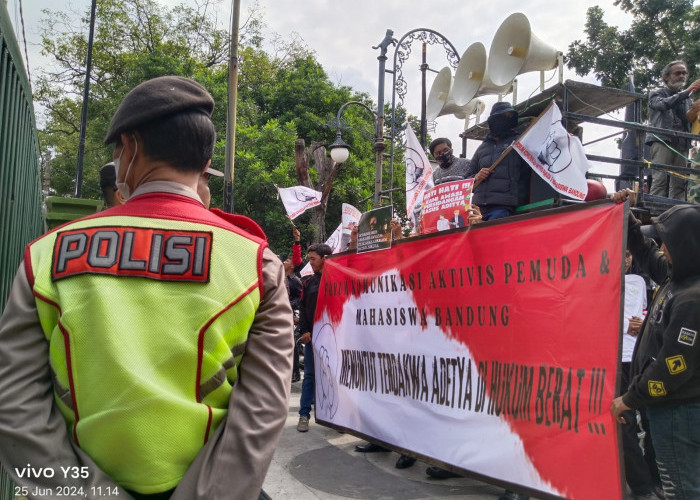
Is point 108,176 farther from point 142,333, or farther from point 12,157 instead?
point 142,333

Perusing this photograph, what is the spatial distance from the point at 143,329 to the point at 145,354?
0.20 ft

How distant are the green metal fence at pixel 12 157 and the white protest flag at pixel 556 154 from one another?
3706 mm

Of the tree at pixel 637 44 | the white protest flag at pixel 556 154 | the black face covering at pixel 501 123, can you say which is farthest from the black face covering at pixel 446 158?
the tree at pixel 637 44

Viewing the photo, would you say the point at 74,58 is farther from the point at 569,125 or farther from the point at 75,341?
the point at 75,341

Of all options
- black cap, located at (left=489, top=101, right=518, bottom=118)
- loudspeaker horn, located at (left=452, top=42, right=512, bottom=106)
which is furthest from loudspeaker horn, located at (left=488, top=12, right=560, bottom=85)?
black cap, located at (left=489, top=101, right=518, bottom=118)

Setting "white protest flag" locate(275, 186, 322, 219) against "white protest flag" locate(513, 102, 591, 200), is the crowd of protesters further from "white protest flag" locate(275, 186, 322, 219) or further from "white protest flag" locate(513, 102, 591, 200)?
"white protest flag" locate(275, 186, 322, 219)

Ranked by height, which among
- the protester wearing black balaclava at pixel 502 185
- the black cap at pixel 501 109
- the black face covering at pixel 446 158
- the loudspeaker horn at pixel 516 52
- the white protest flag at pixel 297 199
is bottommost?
the protester wearing black balaclava at pixel 502 185

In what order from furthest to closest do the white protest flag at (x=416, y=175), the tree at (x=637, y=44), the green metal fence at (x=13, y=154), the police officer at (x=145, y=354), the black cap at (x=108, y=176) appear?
the tree at (x=637, y=44), the white protest flag at (x=416, y=175), the black cap at (x=108, y=176), the green metal fence at (x=13, y=154), the police officer at (x=145, y=354)

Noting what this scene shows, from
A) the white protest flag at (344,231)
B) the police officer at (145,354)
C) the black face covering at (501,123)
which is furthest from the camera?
the white protest flag at (344,231)

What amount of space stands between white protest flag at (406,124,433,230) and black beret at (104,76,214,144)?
4.47m

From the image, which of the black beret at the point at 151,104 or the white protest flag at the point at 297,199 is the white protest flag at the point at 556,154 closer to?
the black beret at the point at 151,104

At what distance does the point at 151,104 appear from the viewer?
4.93 ft

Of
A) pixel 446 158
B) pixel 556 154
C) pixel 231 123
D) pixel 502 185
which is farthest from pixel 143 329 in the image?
pixel 231 123

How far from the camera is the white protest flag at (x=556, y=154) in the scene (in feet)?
14.6
